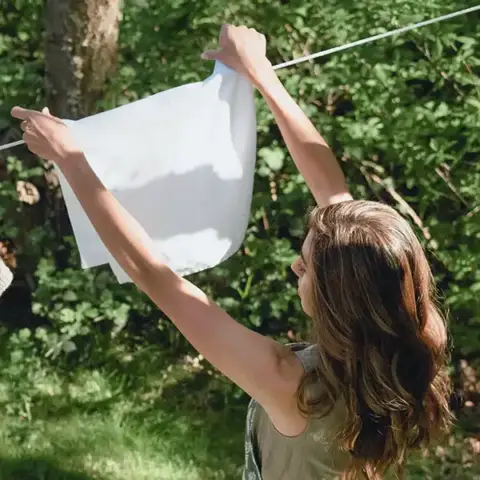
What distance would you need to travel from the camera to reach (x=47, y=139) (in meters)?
1.55

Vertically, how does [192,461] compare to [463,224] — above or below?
below

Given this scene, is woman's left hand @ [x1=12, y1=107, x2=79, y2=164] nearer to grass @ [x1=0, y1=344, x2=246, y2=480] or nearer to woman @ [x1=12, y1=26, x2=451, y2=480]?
woman @ [x1=12, y1=26, x2=451, y2=480]

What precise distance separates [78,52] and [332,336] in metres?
1.83

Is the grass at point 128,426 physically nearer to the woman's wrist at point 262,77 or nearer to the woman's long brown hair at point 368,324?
the woman's long brown hair at point 368,324

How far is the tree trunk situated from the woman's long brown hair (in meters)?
1.58

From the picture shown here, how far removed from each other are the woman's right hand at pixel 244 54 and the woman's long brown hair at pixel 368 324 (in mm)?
571

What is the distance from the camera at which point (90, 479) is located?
8.59ft

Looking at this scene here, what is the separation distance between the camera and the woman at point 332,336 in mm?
1357

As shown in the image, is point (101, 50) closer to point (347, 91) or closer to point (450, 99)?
point (347, 91)

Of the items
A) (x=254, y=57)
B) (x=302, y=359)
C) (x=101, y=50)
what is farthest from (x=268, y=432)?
(x=101, y=50)

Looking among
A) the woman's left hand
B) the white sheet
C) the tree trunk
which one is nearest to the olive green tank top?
the white sheet

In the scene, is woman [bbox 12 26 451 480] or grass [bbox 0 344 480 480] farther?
grass [bbox 0 344 480 480]

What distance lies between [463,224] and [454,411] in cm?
83

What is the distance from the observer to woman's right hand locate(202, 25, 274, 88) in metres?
1.88
